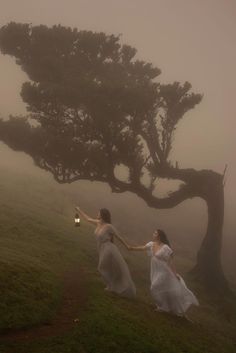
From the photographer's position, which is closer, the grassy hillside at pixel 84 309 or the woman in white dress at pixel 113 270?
the grassy hillside at pixel 84 309

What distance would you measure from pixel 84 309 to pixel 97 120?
15017 mm

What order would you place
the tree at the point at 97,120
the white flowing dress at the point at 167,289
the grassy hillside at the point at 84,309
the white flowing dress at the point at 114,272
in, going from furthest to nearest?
the tree at the point at 97,120, the white flowing dress at the point at 114,272, the white flowing dress at the point at 167,289, the grassy hillside at the point at 84,309

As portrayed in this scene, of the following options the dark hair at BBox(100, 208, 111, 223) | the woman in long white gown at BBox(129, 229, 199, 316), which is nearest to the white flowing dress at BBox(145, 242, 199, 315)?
the woman in long white gown at BBox(129, 229, 199, 316)

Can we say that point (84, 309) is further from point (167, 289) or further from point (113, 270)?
point (167, 289)

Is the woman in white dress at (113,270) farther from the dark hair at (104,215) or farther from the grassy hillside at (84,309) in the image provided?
the grassy hillside at (84,309)

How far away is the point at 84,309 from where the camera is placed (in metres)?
12.7

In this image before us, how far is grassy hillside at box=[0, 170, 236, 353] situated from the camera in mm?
10469

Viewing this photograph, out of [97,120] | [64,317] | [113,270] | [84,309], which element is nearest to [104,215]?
[113,270]

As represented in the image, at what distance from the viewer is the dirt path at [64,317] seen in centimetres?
1020

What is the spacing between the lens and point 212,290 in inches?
1051

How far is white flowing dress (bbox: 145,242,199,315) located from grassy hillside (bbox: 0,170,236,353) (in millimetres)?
450

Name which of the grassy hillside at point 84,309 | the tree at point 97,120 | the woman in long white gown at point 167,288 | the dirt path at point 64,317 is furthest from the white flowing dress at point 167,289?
the tree at point 97,120

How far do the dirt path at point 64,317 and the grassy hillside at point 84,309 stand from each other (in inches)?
5.3

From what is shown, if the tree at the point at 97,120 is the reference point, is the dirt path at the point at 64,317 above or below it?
below
